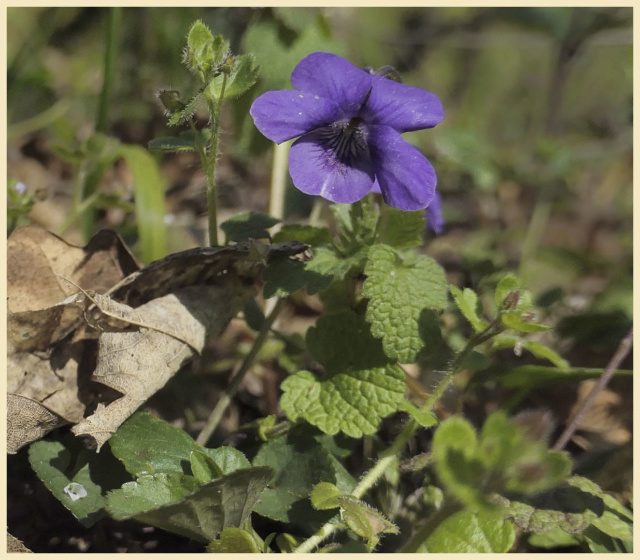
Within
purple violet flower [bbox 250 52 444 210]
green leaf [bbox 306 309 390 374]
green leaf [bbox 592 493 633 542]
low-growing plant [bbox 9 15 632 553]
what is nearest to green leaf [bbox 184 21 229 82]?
low-growing plant [bbox 9 15 632 553]

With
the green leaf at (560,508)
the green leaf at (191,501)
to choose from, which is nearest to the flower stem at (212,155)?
the green leaf at (191,501)

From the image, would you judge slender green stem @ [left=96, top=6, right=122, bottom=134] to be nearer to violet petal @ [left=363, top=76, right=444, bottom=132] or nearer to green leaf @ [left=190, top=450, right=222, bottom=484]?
violet petal @ [left=363, top=76, right=444, bottom=132]

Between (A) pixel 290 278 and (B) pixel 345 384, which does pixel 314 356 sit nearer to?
(B) pixel 345 384

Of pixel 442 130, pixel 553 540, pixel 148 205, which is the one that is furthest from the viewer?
pixel 442 130

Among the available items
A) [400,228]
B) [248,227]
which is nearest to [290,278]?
[248,227]

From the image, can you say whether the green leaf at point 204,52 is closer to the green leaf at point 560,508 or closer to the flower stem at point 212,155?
the flower stem at point 212,155

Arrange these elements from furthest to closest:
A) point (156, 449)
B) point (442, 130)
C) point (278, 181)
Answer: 1. point (442, 130)
2. point (278, 181)
3. point (156, 449)

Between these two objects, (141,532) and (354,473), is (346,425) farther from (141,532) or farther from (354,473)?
(141,532)
